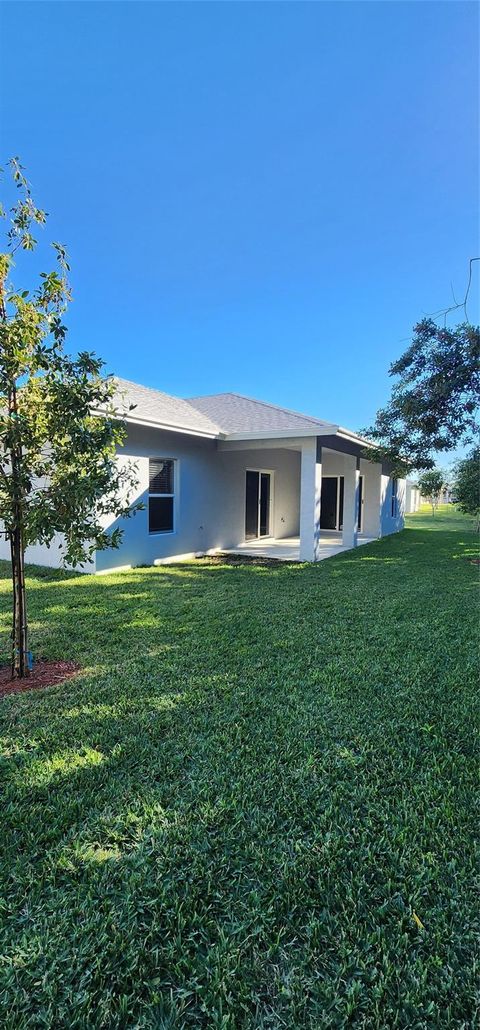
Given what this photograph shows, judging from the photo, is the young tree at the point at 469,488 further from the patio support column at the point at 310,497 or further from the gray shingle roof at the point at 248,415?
the gray shingle roof at the point at 248,415

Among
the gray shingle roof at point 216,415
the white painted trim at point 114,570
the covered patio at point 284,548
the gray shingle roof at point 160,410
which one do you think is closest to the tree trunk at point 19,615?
the white painted trim at point 114,570

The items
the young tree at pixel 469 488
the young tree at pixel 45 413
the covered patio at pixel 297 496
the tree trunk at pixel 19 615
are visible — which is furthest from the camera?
the young tree at pixel 469 488

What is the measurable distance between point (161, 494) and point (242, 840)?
958 centimetres

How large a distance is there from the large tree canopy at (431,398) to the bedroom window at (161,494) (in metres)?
5.83

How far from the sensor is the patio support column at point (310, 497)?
11.4 m

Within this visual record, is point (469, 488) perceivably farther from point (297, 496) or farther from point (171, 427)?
point (171, 427)

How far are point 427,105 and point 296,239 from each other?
5336mm

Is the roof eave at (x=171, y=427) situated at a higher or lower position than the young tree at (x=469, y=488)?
higher

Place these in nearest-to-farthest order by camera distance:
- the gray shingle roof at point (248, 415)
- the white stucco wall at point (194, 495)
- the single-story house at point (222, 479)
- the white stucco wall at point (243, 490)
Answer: the white stucco wall at point (194, 495)
the single-story house at point (222, 479)
the gray shingle roof at point (248, 415)
the white stucco wall at point (243, 490)

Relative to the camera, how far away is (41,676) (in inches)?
176

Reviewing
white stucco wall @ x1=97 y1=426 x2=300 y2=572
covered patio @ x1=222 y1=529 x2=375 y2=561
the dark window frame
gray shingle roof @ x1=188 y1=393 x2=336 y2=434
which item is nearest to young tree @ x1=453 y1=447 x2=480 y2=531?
covered patio @ x1=222 y1=529 x2=375 y2=561

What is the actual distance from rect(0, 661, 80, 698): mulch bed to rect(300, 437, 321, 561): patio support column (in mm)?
7831

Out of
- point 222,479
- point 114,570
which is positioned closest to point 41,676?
point 114,570

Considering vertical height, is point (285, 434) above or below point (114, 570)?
above
